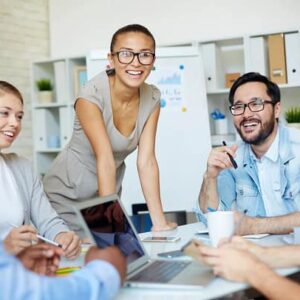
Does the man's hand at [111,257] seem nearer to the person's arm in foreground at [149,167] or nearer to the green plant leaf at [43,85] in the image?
the person's arm in foreground at [149,167]

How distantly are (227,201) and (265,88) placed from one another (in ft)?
1.57

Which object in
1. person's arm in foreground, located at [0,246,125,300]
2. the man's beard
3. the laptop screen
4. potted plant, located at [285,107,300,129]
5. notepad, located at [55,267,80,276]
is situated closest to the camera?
person's arm in foreground, located at [0,246,125,300]

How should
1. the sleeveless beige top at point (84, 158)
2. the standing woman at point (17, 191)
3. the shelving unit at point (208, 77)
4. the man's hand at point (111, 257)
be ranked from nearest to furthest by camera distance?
1. the man's hand at point (111, 257)
2. the standing woman at point (17, 191)
3. the sleeveless beige top at point (84, 158)
4. the shelving unit at point (208, 77)

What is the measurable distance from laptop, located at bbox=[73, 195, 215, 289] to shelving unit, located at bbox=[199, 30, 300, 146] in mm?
2548

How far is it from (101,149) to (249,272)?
101 centimetres

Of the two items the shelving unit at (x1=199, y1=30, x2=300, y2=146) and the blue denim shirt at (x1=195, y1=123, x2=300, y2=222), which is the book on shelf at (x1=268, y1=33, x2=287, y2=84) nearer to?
the shelving unit at (x1=199, y1=30, x2=300, y2=146)

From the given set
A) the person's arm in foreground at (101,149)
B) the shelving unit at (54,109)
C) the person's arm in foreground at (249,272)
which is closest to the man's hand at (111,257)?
the person's arm in foreground at (249,272)

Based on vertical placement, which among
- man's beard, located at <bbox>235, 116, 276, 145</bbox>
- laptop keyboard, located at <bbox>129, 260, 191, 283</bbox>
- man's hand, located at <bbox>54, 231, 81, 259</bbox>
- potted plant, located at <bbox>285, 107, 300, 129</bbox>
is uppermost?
potted plant, located at <bbox>285, 107, 300, 129</bbox>

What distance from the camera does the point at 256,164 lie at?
6.73 ft

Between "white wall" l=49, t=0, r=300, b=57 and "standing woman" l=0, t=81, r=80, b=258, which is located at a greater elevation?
"white wall" l=49, t=0, r=300, b=57

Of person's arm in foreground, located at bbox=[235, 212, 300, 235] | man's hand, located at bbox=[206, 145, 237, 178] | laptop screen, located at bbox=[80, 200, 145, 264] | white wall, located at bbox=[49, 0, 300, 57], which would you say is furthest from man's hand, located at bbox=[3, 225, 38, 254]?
white wall, located at bbox=[49, 0, 300, 57]

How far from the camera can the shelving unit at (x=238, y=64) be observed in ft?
11.8

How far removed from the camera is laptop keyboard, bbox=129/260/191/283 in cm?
116

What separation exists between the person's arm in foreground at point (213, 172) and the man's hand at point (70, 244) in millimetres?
622
